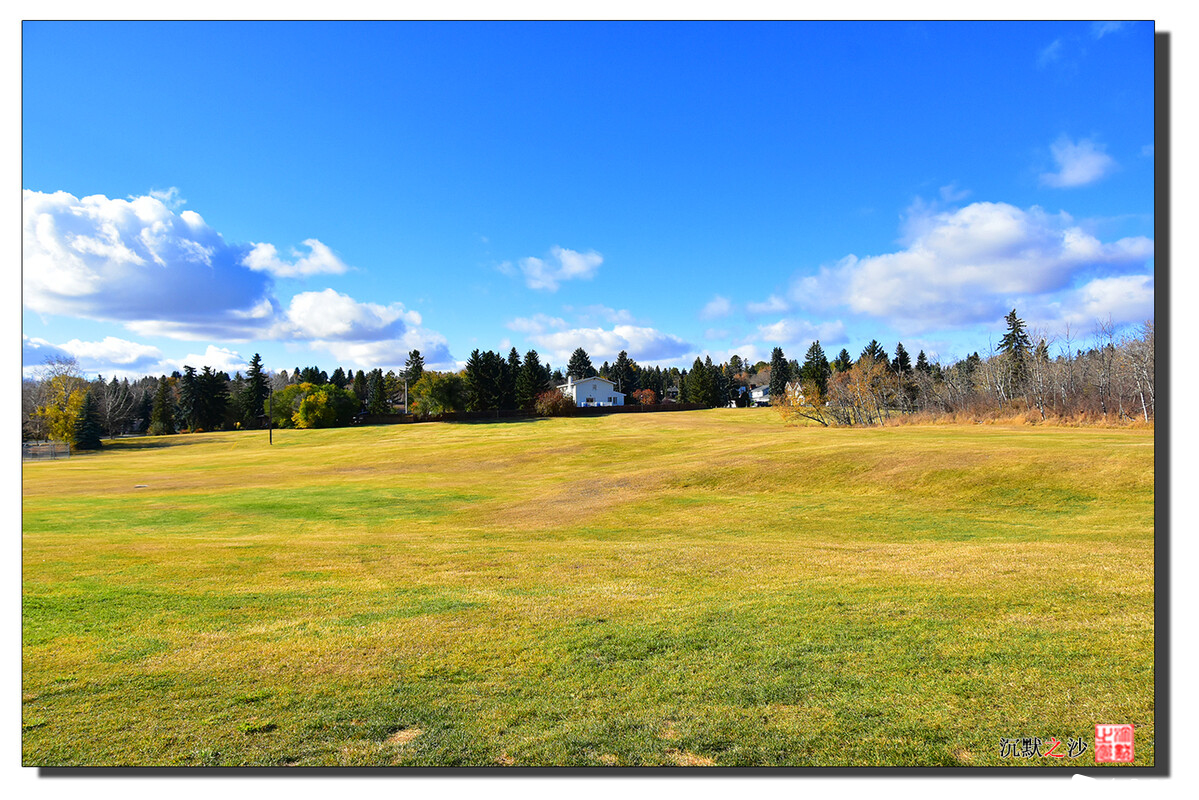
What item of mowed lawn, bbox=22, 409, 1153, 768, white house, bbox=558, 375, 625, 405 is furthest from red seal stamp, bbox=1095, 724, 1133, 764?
white house, bbox=558, 375, 625, 405

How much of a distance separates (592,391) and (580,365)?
22902mm

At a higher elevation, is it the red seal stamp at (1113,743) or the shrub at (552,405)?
the shrub at (552,405)

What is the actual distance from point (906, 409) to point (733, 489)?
56764 mm

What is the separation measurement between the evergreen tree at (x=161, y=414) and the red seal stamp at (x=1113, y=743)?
274 ft

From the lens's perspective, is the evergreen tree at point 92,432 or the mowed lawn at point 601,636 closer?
the mowed lawn at point 601,636

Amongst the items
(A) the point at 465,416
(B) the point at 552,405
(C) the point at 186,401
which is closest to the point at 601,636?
(A) the point at 465,416

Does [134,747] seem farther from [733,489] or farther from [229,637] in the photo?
[733,489]

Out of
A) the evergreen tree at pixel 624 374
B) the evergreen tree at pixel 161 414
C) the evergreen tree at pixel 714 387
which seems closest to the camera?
the evergreen tree at pixel 161 414

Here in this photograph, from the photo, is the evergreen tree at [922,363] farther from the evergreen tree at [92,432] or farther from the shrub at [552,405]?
the evergreen tree at [92,432]

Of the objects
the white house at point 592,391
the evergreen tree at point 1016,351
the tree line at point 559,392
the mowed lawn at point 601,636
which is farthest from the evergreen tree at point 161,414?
the evergreen tree at point 1016,351

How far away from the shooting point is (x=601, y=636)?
23.2 ft

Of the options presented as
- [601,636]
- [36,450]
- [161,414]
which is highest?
[161,414]

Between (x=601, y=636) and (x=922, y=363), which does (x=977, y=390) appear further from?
(x=601, y=636)

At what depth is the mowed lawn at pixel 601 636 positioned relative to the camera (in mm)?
4621
